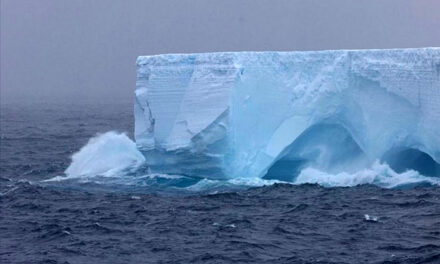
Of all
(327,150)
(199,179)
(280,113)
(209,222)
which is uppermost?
(280,113)

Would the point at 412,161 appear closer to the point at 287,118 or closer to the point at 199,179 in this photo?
the point at 287,118


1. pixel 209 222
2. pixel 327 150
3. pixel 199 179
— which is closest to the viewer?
pixel 209 222

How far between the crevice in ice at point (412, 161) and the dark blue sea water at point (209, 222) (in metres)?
1.29

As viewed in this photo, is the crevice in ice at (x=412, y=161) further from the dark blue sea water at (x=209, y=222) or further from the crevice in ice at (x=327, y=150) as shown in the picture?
the dark blue sea water at (x=209, y=222)

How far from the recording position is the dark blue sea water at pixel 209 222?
34.8 ft

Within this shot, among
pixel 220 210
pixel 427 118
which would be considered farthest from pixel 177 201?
pixel 427 118

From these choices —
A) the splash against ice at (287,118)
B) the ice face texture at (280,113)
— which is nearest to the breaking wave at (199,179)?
the splash against ice at (287,118)

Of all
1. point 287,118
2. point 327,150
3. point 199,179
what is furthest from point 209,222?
point 327,150

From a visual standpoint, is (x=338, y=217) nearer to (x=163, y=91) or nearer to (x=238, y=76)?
(x=238, y=76)

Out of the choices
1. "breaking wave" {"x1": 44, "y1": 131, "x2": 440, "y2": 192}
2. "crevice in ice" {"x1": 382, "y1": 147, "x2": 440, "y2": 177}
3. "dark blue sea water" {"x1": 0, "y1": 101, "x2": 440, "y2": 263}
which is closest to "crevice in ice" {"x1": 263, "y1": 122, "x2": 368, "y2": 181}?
"breaking wave" {"x1": 44, "y1": 131, "x2": 440, "y2": 192}

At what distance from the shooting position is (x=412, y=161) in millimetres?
16672

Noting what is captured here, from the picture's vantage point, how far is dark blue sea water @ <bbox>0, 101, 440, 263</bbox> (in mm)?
10609

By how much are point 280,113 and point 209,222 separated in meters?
4.63

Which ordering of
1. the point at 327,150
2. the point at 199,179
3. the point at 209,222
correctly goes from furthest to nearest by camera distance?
1. the point at 327,150
2. the point at 199,179
3. the point at 209,222
